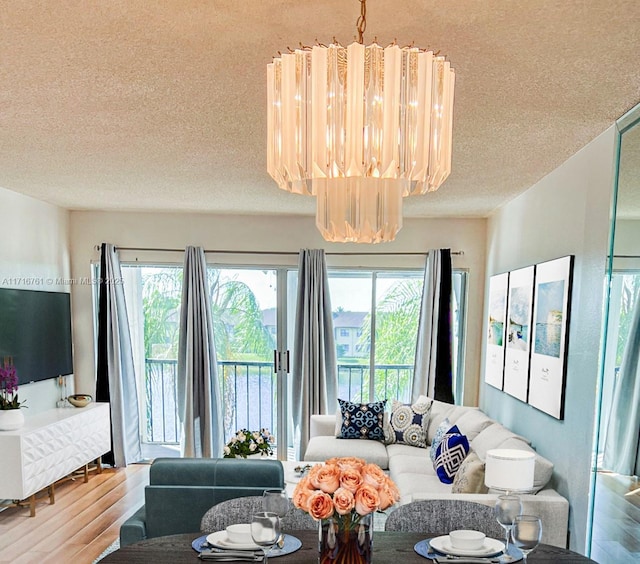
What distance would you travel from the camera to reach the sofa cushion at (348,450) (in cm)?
457

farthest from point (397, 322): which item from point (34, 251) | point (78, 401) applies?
point (34, 251)

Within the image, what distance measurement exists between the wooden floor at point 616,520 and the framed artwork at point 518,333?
1153mm

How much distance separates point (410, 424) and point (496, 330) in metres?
1.19

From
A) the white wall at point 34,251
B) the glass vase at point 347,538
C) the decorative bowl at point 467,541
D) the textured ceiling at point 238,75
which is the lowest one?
the decorative bowl at point 467,541

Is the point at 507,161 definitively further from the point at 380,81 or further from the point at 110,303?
the point at 110,303

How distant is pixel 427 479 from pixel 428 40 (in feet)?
10.3

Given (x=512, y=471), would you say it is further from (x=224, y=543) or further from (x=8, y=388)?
(x=8, y=388)

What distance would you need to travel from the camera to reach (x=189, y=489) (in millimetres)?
2656

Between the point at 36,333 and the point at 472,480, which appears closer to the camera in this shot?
the point at 472,480

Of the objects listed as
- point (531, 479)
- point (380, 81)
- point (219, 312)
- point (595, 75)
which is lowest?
point (531, 479)

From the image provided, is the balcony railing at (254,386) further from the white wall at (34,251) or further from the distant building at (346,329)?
the white wall at (34,251)

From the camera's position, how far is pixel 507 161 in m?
3.37

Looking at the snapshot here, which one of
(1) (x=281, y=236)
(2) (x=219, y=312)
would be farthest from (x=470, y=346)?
(2) (x=219, y=312)

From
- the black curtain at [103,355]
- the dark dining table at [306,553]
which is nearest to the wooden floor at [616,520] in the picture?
the dark dining table at [306,553]
